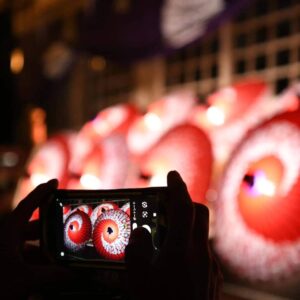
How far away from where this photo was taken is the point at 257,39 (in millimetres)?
4699

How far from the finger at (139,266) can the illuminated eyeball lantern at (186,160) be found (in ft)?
3.92

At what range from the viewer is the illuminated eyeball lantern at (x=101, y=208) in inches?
57.5

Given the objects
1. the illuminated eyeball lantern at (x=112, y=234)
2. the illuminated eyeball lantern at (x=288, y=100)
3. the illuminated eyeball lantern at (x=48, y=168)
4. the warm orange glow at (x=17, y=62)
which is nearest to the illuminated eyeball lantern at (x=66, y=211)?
the illuminated eyeball lantern at (x=112, y=234)

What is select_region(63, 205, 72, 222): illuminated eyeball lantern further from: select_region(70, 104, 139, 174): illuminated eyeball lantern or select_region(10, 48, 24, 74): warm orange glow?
select_region(10, 48, 24, 74): warm orange glow

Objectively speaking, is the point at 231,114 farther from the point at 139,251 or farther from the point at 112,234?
the point at 139,251

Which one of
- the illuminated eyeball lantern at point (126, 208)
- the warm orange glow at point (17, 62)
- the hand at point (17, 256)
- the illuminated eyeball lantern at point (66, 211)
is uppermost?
the warm orange glow at point (17, 62)

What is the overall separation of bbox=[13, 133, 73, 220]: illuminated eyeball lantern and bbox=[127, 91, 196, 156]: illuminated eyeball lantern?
57 cm

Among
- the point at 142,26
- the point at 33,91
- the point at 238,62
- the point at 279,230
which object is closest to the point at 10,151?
the point at 33,91

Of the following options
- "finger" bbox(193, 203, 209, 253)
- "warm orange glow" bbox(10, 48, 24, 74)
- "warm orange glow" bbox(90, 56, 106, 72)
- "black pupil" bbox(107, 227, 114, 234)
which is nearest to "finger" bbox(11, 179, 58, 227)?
"black pupil" bbox(107, 227, 114, 234)

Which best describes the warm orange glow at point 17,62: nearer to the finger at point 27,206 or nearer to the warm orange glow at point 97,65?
the warm orange glow at point 97,65

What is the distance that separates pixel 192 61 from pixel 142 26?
1.21 meters

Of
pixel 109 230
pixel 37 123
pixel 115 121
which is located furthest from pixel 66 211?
pixel 37 123

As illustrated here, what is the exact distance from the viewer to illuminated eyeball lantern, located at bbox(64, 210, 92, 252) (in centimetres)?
150

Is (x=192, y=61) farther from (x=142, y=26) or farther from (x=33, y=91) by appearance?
(x=33, y=91)
